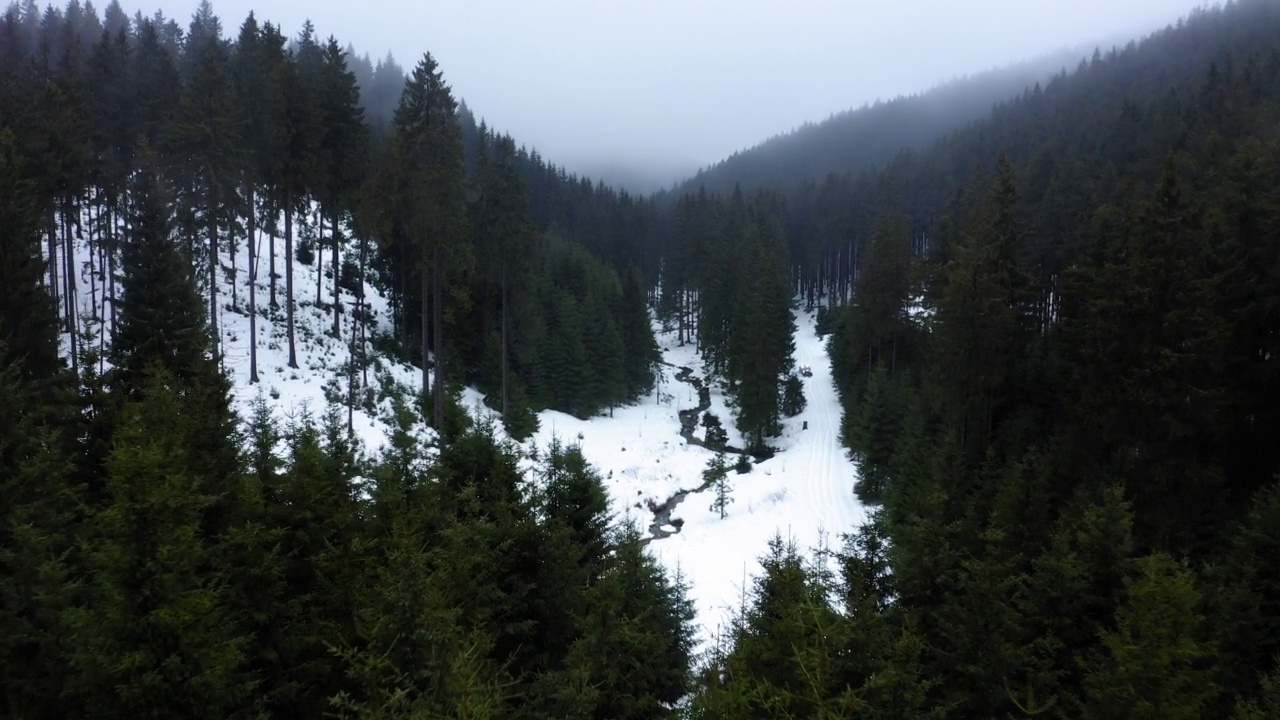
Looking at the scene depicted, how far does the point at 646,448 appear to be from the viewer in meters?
42.8

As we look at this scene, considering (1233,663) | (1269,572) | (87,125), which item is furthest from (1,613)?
(87,125)

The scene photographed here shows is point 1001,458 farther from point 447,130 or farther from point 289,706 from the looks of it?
point 447,130

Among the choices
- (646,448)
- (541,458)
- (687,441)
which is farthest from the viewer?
(687,441)

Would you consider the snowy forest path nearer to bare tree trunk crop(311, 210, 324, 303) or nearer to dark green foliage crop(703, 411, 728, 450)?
dark green foliage crop(703, 411, 728, 450)

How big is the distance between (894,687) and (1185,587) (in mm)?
5745

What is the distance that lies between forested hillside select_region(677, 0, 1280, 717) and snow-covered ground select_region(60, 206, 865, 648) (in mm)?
3742

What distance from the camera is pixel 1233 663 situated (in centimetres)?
1225

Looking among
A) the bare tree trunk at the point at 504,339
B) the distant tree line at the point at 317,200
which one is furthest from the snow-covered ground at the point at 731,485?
the distant tree line at the point at 317,200

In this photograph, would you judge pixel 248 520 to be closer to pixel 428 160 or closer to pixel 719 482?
pixel 428 160

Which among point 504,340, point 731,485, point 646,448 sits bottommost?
point 731,485

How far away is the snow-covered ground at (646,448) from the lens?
2953 cm

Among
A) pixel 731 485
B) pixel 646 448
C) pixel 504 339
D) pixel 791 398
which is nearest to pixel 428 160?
pixel 504 339

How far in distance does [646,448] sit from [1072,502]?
2736 cm

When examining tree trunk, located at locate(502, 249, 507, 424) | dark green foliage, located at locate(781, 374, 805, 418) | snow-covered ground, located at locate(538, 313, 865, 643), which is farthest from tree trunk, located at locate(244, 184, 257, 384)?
dark green foliage, located at locate(781, 374, 805, 418)
